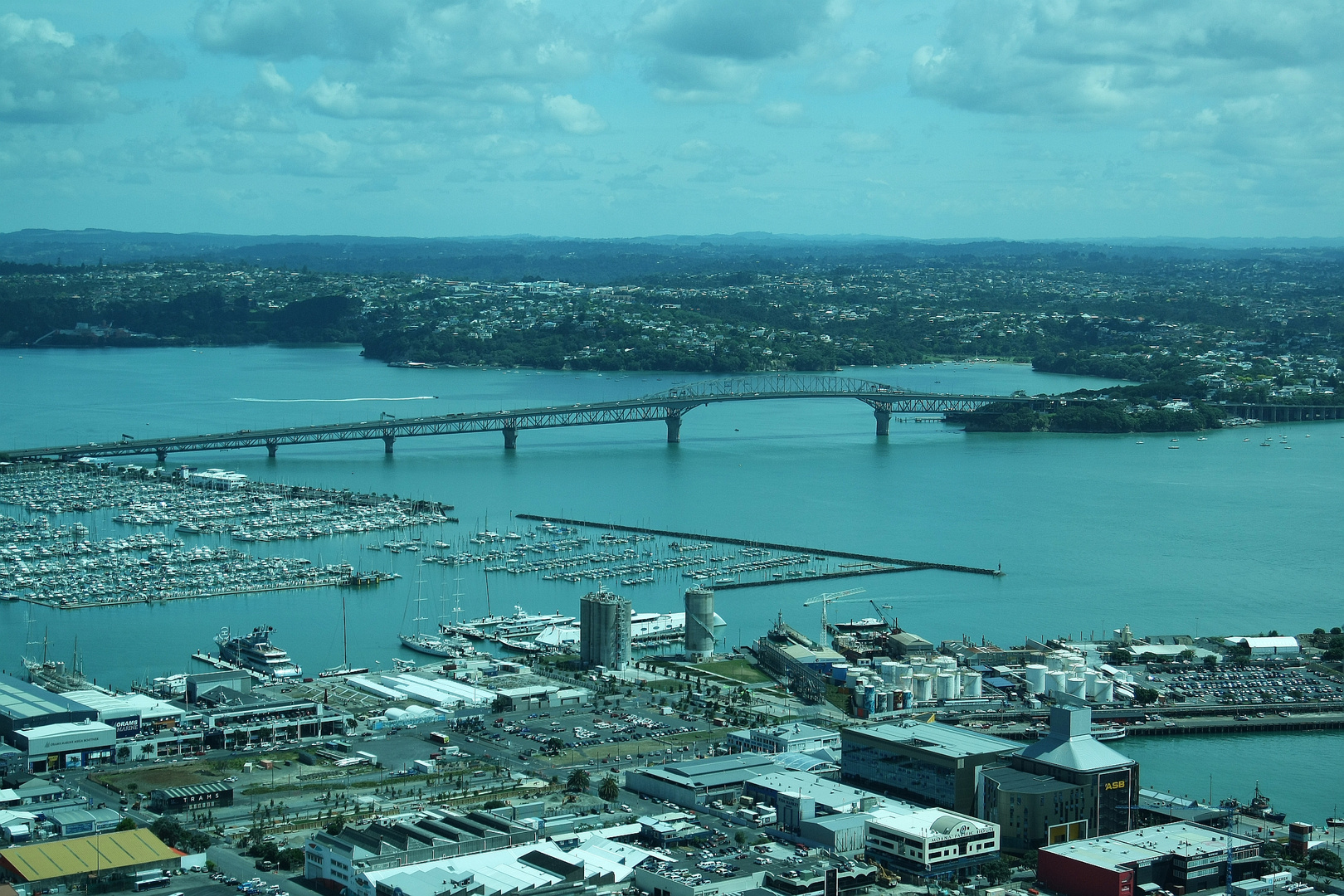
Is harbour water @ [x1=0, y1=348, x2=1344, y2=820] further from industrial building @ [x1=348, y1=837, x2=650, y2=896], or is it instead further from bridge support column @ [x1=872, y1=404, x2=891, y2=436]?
industrial building @ [x1=348, y1=837, x2=650, y2=896]

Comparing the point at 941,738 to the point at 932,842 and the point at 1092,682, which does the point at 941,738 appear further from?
the point at 1092,682

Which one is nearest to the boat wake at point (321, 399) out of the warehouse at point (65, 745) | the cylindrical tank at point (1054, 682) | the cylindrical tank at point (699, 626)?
the cylindrical tank at point (699, 626)

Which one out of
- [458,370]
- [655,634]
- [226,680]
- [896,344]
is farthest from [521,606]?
[896,344]

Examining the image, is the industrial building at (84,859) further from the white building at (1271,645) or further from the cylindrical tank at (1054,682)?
the white building at (1271,645)

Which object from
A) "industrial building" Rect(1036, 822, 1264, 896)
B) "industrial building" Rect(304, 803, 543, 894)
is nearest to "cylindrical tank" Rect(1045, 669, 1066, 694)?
"industrial building" Rect(1036, 822, 1264, 896)

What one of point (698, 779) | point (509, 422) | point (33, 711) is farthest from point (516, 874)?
point (509, 422)
